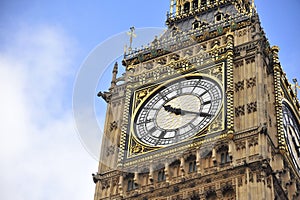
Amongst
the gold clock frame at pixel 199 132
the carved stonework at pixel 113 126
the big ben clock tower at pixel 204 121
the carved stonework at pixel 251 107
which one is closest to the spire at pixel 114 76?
the big ben clock tower at pixel 204 121

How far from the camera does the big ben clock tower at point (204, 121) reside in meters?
33.5

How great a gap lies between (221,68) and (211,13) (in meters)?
7.51

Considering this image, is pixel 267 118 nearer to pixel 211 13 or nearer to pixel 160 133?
pixel 160 133

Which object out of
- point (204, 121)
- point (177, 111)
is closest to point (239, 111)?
point (204, 121)

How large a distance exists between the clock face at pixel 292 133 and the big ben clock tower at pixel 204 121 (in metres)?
0.07

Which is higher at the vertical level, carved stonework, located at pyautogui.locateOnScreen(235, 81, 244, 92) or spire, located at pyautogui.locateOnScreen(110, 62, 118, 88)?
spire, located at pyautogui.locateOnScreen(110, 62, 118, 88)

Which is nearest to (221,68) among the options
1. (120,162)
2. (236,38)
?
(236,38)

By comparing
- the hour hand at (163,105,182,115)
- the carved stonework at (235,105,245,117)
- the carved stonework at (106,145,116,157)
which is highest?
the hour hand at (163,105,182,115)

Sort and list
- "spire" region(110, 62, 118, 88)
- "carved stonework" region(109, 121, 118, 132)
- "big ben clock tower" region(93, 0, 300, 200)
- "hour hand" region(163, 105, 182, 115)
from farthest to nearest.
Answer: "spire" region(110, 62, 118, 88), "carved stonework" region(109, 121, 118, 132), "hour hand" region(163, 105, 182, 115), "big ben clock tower" region(93, 0, 300, 200)

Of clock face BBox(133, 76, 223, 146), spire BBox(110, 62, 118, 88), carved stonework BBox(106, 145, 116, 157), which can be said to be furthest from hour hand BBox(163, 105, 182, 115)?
spire BBox(110, 62, 118, 88)

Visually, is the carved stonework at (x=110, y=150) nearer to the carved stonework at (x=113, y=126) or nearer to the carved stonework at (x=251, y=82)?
the carved stonework at (x=113, y=126)

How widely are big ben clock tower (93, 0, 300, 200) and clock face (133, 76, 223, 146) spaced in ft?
0.15

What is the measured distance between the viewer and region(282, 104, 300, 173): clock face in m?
37.1

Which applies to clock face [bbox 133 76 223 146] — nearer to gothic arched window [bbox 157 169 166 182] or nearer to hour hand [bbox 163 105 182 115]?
hour hand [bbox 163 105 182 115]
